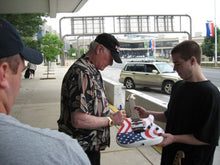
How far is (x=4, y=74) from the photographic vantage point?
829 millimetres

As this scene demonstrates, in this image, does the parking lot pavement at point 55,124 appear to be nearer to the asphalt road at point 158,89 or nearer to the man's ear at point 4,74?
the man's ear at point 4,74

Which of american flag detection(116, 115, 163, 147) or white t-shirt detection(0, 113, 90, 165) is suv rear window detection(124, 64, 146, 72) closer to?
american flag detection(116, 115, 163, 147)

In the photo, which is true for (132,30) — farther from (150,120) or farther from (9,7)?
(150,120)

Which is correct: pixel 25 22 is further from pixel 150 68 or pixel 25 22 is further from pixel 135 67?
pixel 150 68

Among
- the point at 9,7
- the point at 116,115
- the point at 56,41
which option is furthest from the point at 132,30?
the point at 116,115

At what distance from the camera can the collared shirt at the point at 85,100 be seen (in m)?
1.99

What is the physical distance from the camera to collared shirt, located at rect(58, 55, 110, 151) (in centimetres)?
199

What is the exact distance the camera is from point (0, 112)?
833 millimetres

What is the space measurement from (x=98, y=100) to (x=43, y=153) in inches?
51.9

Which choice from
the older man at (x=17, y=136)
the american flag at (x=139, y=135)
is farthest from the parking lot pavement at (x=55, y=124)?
the older man at (x=17, y=136)

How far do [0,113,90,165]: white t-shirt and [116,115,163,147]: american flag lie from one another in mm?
1070

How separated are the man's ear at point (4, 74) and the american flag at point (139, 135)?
1226 millimetres

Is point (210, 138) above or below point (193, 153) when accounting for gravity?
above

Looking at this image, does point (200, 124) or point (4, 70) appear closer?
point (4, 70)
